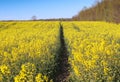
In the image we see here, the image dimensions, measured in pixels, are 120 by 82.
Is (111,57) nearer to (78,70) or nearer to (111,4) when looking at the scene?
(78,70)

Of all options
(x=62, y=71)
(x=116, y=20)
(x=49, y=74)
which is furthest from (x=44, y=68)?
(x=116, y=20)

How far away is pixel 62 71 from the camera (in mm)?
13219

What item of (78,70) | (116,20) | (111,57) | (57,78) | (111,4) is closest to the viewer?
(78,70)

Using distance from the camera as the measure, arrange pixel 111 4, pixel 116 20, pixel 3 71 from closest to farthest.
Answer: pixel 3 71 → pixel 116 20 → pixel 111 4

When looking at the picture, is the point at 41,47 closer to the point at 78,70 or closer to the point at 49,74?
the point at 49,74

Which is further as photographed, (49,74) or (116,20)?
(116,20)

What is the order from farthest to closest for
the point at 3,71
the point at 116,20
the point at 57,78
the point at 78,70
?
the point at 116,20
the point at 57,78
the point at 78,70
the point at 3,71

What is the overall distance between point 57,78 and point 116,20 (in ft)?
153

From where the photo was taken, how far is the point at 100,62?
31.2ft

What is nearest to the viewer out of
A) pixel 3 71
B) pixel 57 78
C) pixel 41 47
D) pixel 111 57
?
pixel 3 71

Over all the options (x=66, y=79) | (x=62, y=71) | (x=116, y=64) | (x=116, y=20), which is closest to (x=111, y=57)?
(x=116, y=64)

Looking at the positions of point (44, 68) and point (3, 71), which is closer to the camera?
point (3, 71)

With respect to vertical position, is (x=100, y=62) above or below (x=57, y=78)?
above

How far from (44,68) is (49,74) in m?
0.46
